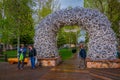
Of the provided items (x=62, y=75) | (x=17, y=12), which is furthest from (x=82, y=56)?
(x=17, y=12)

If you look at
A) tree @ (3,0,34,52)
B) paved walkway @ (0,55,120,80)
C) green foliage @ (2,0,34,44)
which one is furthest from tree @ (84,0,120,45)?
paved walkway @ (0,55,120,80)

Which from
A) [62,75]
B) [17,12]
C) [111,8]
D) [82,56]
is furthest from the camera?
[111,8]

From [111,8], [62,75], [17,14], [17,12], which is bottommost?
[62,75]

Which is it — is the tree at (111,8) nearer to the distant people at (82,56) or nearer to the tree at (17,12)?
the tree at (17,12)

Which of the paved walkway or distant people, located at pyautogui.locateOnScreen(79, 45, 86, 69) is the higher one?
distant people, located at pyautogui.locateOnScreen(79, 45, 86, 69)

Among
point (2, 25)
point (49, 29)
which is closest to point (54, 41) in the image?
point (49, 29)

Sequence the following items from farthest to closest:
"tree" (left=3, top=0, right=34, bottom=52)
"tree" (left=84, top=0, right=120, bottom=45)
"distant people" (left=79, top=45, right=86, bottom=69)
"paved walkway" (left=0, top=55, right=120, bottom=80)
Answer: "tree" (left=84, top=0, right=120, bottom=45)
"tree" (left=3, top=0, right=34, bottom=52)
"distant people" (left=79, top=45, right=86, bottom=69)
"paved walkway" (left=0, top=55, right=120, bottom=80)

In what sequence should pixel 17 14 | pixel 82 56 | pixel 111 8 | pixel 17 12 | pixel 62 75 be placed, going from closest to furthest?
pixel 62 75 < pixel 82 56 < pixel 17 14 < pixel 17 12 < pixel 111 8

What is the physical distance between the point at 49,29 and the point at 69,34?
2519 inches

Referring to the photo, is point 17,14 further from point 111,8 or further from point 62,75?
point 62,75

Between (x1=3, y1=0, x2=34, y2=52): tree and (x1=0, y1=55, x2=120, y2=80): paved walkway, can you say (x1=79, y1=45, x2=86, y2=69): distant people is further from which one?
(x1=3, y1=0, x2=34, y2=52): tree

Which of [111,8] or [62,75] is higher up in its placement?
[111,8]

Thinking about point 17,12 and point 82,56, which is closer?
point 82,56

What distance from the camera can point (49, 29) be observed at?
25.0 m
